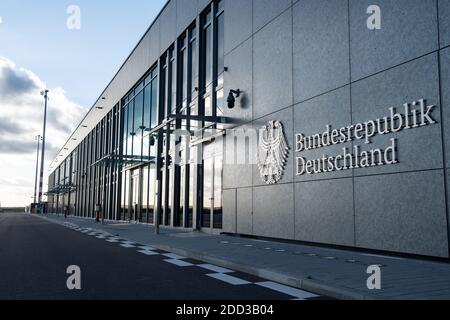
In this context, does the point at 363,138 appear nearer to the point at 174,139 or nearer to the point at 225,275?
the point at 225,275

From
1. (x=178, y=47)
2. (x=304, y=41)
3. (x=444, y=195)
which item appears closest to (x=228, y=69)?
(x=304, y=41)

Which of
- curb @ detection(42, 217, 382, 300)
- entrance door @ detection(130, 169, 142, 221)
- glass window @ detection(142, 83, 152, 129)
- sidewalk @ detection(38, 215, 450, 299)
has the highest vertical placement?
glass window @ detection(142, 83, 152, 129)

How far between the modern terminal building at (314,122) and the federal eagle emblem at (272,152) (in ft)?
0.20

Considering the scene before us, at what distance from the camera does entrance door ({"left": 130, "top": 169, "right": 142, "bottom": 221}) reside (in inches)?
1148

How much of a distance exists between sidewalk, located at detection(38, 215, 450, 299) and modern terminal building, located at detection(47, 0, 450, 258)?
0.77 meters

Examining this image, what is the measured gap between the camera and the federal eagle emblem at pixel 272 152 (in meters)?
13.5

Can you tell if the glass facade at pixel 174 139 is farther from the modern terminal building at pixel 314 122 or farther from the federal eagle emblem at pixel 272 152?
the federal eagle emblem at pixel 272 152

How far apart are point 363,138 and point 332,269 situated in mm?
3767

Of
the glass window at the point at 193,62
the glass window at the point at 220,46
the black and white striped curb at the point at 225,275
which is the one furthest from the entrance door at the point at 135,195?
the black and white striped curb at the point at 225,275

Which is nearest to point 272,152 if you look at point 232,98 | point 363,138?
point 232,98

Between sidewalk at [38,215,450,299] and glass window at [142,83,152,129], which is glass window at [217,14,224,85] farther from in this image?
glass window at [142,83,152,129]

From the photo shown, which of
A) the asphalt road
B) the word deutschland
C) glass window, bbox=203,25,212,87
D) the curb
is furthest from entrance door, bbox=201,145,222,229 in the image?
the curb
